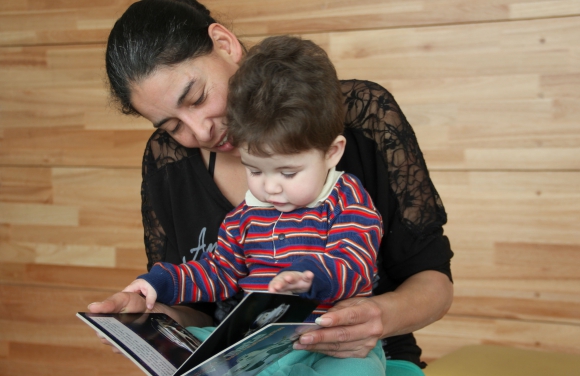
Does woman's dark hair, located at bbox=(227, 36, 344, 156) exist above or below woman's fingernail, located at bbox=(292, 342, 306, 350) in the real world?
above

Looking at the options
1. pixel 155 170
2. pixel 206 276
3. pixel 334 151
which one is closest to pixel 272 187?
pixel 334 151

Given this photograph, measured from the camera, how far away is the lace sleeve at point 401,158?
4.72 ft

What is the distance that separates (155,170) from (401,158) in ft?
2.05

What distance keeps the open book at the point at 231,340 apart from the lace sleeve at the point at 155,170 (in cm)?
55

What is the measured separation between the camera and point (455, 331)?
239cm

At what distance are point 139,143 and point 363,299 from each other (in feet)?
5.84

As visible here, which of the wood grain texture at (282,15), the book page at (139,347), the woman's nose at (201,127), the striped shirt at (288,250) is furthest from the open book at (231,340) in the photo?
the wood grain texture at (282,15)

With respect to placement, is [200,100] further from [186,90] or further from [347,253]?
[347,253]

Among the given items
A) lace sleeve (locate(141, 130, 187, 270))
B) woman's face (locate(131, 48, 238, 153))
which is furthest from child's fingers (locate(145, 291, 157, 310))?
lace sleeve (locate(141, 130, 187, 270))

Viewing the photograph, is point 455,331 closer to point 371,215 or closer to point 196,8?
point 371,215

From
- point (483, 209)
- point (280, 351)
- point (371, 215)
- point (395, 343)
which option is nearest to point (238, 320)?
point (280, 351)

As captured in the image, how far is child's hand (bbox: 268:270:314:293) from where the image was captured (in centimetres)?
98

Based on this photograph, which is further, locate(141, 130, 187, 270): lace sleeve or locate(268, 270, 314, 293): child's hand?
locate(141, 130, 187, 270): lace sleeve

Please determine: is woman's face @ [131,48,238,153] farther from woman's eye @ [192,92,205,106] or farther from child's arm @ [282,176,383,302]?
child's arm @ [282,176,383,302]
